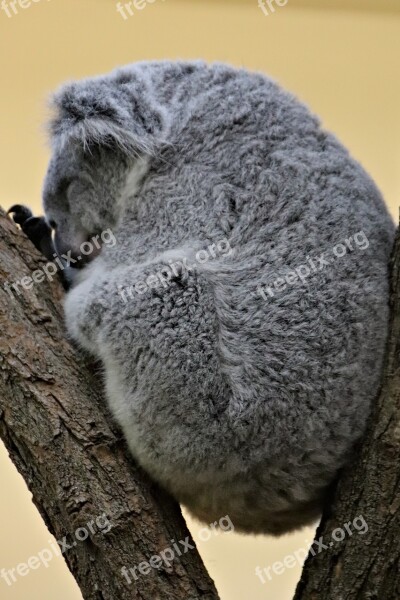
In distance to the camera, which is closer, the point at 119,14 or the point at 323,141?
the point at 323,141

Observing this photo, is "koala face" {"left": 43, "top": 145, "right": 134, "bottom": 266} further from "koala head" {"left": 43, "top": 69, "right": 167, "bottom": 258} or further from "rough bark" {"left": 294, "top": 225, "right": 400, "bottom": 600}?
"rough bark" {"left": 294, "top": 225, "right": 400, "bottom": 600}

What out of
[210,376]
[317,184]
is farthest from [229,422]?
[317,184]

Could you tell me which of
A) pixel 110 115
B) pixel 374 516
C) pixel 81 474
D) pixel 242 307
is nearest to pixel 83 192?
pixel 110 115

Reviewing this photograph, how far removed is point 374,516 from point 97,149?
5.08 feet

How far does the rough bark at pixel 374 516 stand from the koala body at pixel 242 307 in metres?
0.17

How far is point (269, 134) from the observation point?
2752mm

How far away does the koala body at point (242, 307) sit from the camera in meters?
2.44

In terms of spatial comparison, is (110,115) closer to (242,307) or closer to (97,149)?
(97,149)

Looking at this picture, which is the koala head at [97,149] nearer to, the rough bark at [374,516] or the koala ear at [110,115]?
the koala ear at [110,115]

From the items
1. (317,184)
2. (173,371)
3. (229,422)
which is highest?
(317,184)

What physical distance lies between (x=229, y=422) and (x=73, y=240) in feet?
3.29

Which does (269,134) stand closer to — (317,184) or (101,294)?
(317,184)

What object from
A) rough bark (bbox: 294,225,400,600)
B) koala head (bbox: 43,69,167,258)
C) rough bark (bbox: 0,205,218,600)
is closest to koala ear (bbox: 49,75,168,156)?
koala head (bbox: 43,69,167,258)

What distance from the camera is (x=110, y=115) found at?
2.88 metres
